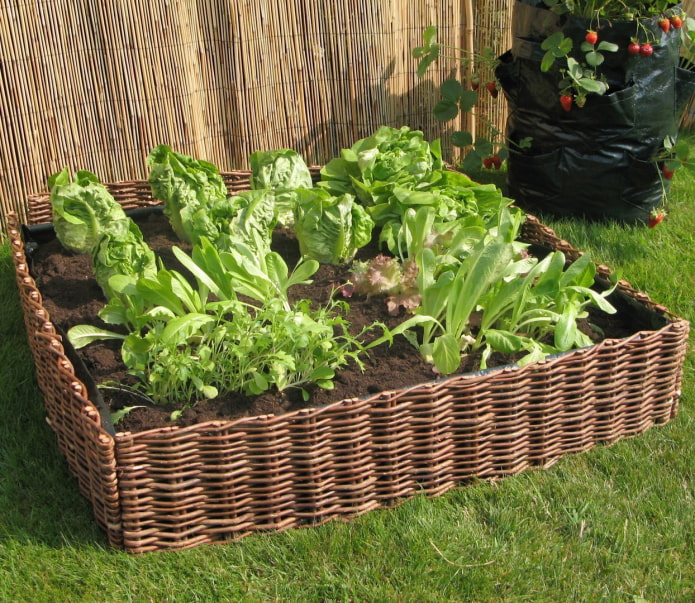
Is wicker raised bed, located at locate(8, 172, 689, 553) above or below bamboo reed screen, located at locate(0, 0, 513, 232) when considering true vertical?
below

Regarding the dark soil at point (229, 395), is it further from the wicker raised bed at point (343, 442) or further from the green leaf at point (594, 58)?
the green leaf at point (594, 58)

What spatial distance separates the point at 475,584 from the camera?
7.25 ft

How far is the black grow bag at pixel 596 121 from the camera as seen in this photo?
3.88 meters

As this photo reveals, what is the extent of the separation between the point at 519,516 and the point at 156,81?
2540 mm

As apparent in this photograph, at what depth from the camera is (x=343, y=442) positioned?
2.35 metres

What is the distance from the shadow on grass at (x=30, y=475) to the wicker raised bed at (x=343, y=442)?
6 centimetres

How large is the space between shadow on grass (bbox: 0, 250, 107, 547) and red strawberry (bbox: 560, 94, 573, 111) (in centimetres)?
251

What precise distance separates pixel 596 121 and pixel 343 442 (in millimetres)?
2338

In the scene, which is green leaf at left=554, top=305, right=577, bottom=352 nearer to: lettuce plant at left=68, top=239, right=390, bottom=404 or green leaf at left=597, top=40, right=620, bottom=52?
lettuce plant at left=68, top=239, right=390, bottom=404

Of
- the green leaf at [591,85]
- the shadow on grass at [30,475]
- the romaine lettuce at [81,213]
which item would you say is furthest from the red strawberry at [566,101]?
the shadow on grass at [30,475]

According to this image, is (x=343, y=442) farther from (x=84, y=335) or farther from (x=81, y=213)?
(x=81, y=213)

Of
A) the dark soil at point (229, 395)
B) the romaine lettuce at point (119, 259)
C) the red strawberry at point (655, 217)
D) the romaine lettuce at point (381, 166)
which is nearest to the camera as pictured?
the dark soil at point (229, 395)

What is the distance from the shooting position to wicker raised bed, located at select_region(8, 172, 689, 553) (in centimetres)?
224

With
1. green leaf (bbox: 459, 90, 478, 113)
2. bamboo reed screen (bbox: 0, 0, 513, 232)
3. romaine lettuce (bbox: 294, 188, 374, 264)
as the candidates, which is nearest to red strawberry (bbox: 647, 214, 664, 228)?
green leaf (bbox: 459, 90, 478, 113)
